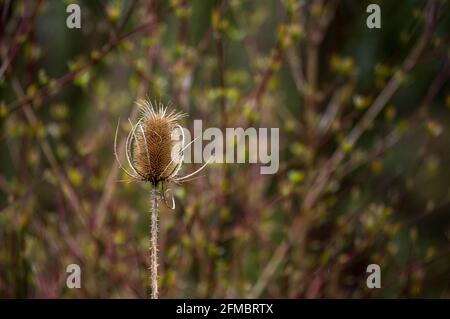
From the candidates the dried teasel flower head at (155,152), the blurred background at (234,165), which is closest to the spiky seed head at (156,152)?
the dried teasel flower head at (155,152)

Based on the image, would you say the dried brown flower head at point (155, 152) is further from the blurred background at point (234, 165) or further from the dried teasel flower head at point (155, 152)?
the blurred background at point (234, 165)

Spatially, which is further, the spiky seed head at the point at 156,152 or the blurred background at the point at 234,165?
the blurred background at the point at 234,165

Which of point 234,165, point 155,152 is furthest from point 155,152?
point 234,165

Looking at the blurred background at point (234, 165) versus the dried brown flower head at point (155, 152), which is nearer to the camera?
the dried brown flower head at point (155, 152)

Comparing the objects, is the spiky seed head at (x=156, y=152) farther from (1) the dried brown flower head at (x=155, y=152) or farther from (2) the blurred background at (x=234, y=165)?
(2) the blurred background at (x=234, y=165)

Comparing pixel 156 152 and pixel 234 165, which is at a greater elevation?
pixel 234 165

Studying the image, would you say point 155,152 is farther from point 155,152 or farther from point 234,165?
point 234,165
